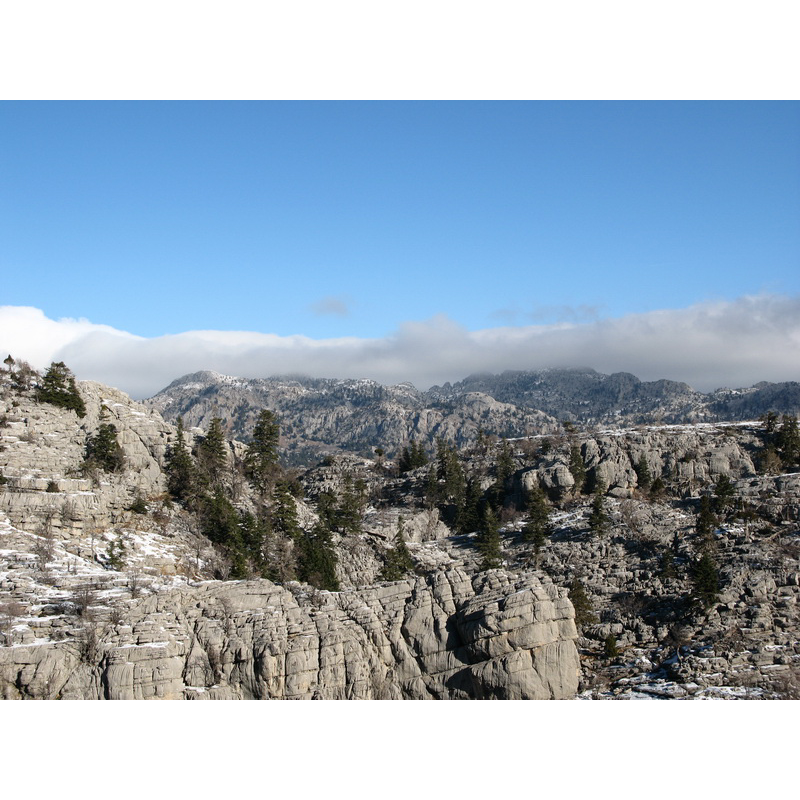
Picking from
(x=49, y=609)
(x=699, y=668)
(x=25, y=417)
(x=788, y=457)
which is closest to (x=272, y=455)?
(x=25, y=417)

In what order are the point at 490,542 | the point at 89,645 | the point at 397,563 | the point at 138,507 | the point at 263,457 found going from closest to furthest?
the point at 89,645, the point at 138,507, the point at 397,563, the point at 490,542, the point at 263,457

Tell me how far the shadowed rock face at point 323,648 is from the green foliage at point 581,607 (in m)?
15.6

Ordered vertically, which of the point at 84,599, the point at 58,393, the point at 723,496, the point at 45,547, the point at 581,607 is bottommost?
the point at 581,607

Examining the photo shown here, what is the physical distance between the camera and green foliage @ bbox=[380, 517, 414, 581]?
203ft

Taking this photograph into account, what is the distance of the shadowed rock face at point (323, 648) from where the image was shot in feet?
112

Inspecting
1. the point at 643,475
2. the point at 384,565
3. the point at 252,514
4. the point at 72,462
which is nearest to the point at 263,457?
the point at 252,514

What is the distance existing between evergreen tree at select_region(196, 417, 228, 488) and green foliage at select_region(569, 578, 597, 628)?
33.7 m

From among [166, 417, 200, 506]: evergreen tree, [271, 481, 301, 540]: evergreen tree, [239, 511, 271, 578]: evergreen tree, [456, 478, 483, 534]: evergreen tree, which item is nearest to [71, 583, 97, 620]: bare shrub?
[239, 511, 271, 578]: evergreen tree

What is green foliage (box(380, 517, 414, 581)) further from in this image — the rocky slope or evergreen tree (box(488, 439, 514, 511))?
evergreen tree (box(488, 439, 514, 511))

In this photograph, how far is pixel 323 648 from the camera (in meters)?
39.2

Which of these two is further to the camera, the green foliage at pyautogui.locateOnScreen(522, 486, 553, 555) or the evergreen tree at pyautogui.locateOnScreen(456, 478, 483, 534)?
the evergreen tree at pyautogui.locateOnScreen(456, 478, 483, 534)

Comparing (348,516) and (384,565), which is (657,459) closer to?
(348,516)

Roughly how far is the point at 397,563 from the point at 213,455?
22011 millimetres

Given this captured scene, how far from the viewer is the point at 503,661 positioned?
38.6 meters
